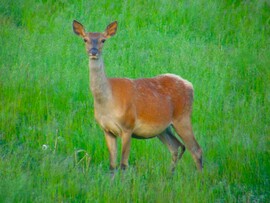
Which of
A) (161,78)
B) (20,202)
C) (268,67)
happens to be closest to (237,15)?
(268,67)

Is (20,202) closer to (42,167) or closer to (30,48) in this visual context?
(42,167)

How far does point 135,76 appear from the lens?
15055 mm

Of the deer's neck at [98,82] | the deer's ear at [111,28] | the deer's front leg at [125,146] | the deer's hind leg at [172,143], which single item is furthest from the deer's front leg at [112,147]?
the deer's ear at [111,28]

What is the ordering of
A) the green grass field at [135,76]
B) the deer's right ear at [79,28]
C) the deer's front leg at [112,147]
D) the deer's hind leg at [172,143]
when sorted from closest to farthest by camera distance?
the green grass field at [135,76] → the deer's front leg at [112,147] → the deer's right ear at [79,28] → the deer's hind leg at [172,143]

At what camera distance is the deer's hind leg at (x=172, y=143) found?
1198cm

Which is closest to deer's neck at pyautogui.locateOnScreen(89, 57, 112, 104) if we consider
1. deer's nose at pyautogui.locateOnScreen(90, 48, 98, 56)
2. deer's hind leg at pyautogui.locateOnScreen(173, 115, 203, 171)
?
deer's nose at pyautogui.locateOnScreen(90, 48, 98, 56)

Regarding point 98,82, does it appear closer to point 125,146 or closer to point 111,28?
point 125,146

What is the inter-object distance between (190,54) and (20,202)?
7.30m

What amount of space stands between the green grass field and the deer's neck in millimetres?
838

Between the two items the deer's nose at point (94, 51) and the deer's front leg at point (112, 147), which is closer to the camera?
the deer's nose at point (94, 51)

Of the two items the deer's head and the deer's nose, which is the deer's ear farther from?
the deer's nose

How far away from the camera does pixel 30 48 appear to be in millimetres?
15586

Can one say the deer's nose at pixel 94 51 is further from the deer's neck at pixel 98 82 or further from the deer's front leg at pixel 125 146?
the deer's front leg at pixel 125 146

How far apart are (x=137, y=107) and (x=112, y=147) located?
64 cm
